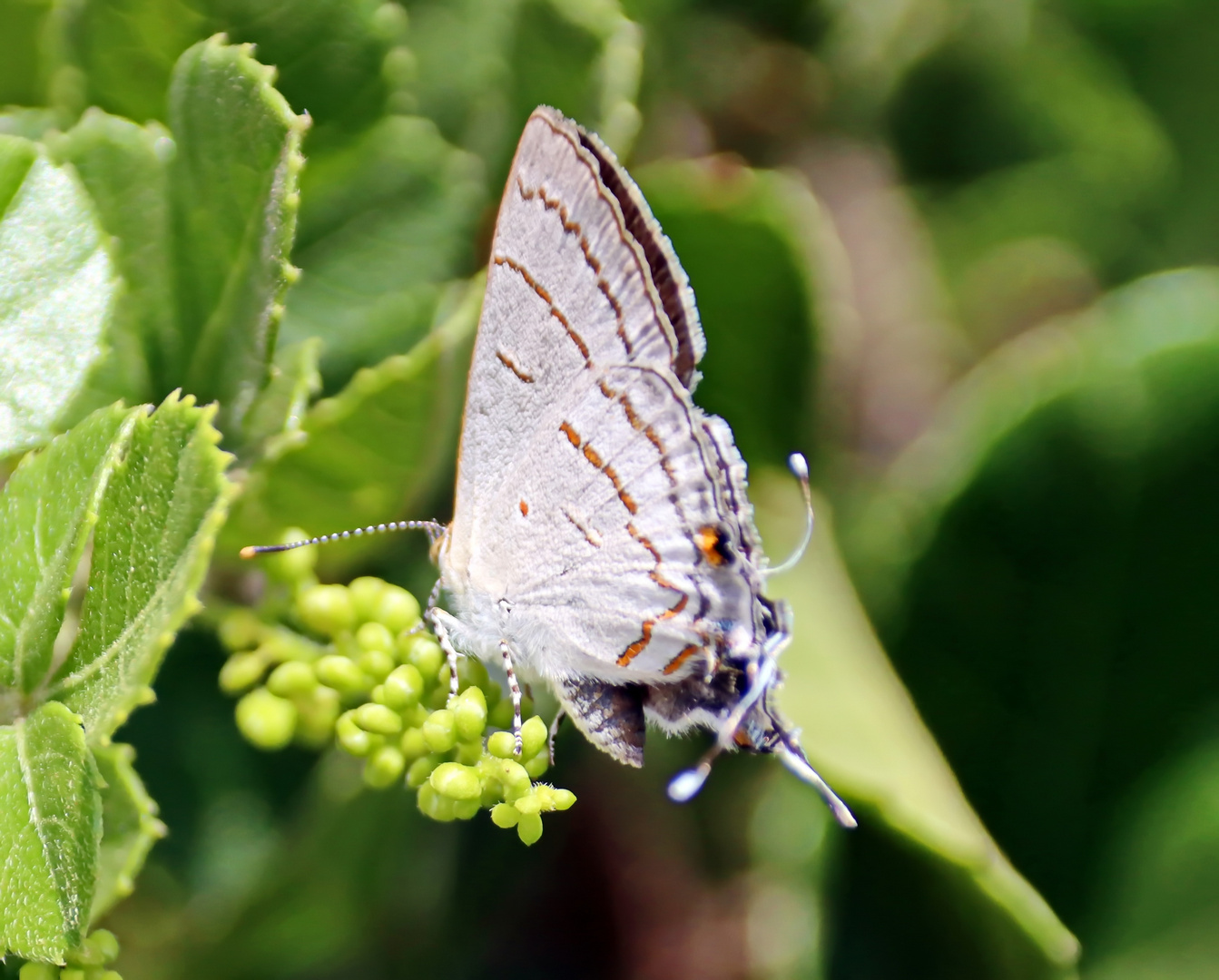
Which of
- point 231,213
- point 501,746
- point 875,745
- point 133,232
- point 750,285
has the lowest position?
point 875,745

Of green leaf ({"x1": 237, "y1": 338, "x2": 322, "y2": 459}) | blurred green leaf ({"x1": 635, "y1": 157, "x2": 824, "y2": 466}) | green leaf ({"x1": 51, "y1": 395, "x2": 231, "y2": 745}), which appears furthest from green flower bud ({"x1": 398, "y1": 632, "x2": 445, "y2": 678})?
blurred green leaf ({"x1": 635, "y1": 157, "x2": 824, "y2": 466})

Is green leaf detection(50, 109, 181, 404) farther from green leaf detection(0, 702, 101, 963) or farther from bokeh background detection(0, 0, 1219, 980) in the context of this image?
green leaf detection(0, 702, 101, 963)

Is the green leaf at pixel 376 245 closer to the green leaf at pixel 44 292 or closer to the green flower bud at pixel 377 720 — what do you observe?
the green leaf at pixel 44 292

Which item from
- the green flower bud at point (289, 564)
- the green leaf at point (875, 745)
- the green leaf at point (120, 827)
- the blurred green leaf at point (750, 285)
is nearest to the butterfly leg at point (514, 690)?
the green flower bud at point (289, 564)

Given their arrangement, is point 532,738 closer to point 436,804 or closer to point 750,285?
point 436,804

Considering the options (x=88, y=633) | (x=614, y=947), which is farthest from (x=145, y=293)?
(x=614, y=947)

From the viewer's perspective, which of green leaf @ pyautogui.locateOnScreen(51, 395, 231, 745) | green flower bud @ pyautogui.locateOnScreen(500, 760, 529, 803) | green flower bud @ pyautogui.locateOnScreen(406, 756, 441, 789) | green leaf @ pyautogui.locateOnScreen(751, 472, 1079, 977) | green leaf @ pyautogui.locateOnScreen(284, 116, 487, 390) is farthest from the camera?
green leaf @ pyautogui.locateOnScreen(284, 116, 487, 390)

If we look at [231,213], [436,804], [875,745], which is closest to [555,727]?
[436,804]
